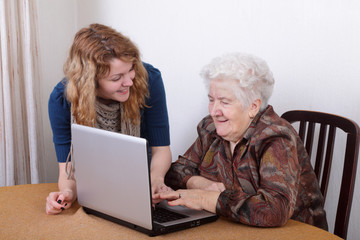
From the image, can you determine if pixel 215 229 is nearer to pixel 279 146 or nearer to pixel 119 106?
pixel 279 146

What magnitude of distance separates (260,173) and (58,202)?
0.65m

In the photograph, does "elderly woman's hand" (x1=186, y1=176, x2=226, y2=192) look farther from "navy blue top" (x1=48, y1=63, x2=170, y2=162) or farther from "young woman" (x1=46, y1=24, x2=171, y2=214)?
"navy blue top" (x1=48, y1=63, x2=170, y2=162)

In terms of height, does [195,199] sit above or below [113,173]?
below

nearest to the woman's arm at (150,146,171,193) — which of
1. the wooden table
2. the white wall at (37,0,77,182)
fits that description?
the wooden table

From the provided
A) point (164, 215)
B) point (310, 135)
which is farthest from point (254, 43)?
point (164, 215)

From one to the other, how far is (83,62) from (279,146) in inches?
29.1

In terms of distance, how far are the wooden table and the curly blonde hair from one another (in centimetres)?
39

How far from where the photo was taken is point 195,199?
4.39ft

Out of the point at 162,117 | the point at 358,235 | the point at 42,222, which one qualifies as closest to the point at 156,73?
the point at 162,117

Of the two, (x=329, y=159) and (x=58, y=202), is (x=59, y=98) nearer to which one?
(x=58, y=202)

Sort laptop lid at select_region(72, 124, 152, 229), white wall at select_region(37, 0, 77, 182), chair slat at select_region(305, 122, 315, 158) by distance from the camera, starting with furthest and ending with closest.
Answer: white wall at select_region(37, 0, 77, 182) < chair slat at select_region(305, 122, 315, 158) < laptop lid at select_region(72, 124, 152, 229)

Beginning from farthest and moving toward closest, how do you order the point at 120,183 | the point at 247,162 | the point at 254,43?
the point at 254,43 < the point at 247,162 < the point at 120,183

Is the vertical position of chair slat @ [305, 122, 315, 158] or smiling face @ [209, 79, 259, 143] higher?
smiling face @ [209, 79, 259, 143]

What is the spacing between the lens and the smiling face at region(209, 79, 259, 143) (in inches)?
58.1
